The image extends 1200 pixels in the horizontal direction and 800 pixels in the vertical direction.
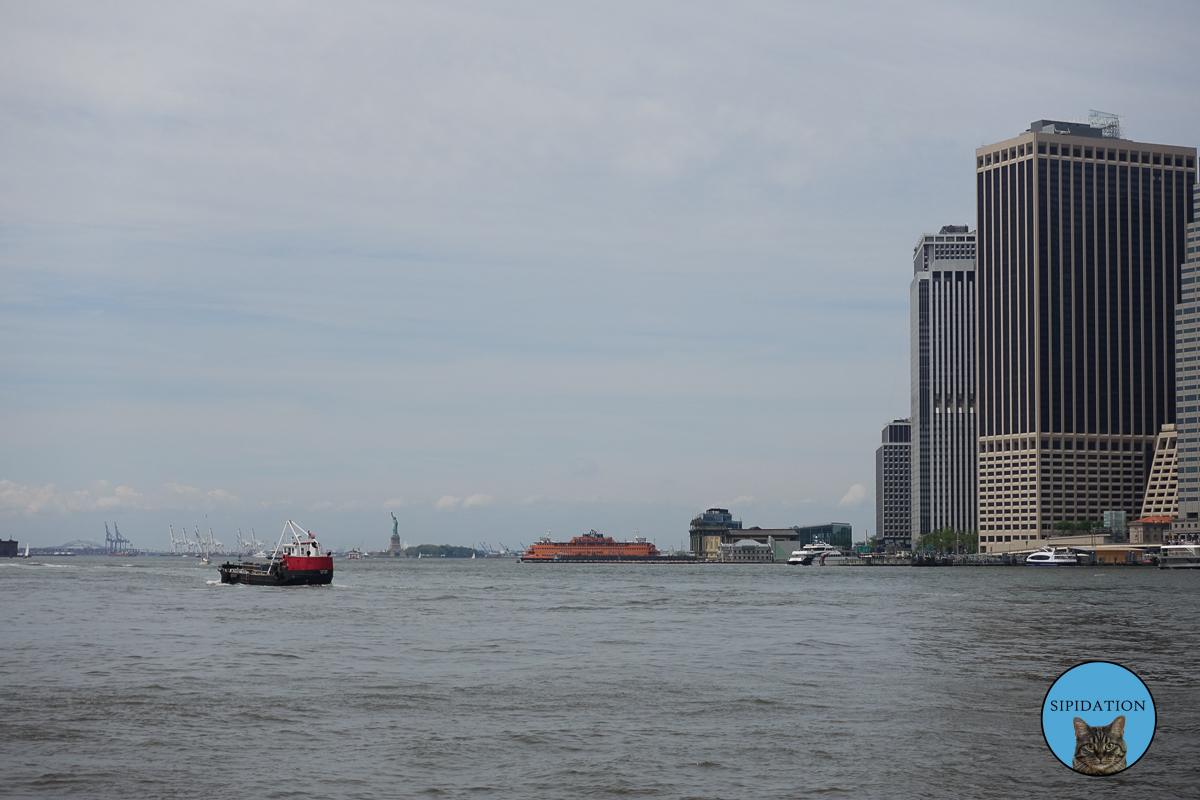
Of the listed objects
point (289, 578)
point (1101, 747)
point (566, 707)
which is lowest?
point (289, 578)

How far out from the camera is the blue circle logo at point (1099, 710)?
42.5 feet

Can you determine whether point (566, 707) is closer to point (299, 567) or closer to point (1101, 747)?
point (1101, 747)

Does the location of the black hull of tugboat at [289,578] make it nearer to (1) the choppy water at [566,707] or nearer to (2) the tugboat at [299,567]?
(2) the tugboat at [299,567]

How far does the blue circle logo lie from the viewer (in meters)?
13.0

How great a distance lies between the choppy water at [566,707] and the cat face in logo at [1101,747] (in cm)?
1483

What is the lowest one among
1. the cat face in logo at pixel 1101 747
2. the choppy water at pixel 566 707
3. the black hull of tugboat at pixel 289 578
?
the black hull of tugboat at pixel 289 578

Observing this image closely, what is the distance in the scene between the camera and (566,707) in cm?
4100

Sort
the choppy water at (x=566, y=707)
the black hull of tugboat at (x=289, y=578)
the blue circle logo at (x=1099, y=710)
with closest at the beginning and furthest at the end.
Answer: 1. the blue circle logo at (x=1099, y=710)
2. the choppy water at (x=566, y=707)
3. the black hull of tugboat at (x=289, y=578)

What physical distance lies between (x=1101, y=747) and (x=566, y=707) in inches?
1147

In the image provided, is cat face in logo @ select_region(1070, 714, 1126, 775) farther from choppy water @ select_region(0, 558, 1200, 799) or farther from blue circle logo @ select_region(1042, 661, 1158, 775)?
choppy water @ select_region(0, 558, 1200, 799)

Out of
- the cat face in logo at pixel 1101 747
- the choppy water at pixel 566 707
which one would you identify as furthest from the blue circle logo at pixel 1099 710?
the choppy water at pixel 566 707

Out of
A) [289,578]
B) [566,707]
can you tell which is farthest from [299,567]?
[566,707]

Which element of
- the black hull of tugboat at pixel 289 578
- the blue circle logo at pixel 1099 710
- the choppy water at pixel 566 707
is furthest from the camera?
the black hull of tugboat at pixel 289 578

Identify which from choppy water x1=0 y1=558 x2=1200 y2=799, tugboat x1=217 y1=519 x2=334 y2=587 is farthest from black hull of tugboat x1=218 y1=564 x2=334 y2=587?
choppy water x1=0 y1=558 x2=1200 y2=799
